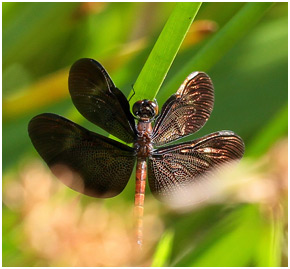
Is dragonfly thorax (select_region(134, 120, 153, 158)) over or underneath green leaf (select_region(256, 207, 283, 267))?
over

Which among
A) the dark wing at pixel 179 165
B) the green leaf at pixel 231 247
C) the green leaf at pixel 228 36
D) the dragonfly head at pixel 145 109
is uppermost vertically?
the green leaf at pixel 228 36

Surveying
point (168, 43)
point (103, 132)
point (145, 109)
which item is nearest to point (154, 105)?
point (145, 109)

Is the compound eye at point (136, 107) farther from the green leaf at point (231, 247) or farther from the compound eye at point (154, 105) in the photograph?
the green leaf at point (231, 247)

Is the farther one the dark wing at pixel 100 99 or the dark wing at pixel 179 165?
the dark wing at pixel 179 165

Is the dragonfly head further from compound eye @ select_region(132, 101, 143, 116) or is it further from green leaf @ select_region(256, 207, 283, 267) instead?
green leaf @ select_region(256, 207, 283, 267)

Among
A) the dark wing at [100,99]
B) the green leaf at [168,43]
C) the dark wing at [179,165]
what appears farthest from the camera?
the dark wing at [179,165]

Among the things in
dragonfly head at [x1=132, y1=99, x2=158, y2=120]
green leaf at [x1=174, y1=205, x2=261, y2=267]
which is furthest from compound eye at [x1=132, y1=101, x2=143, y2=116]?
green leaf at [x1=174, y1=205, x2=261, y2=267]

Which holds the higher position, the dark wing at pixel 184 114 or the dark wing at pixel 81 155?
the dark wing at pixel 184 114

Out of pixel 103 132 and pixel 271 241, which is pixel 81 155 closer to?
pixel 103 132

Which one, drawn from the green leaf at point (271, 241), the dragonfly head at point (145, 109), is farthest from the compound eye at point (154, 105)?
the green leaf at point (271, 241)
